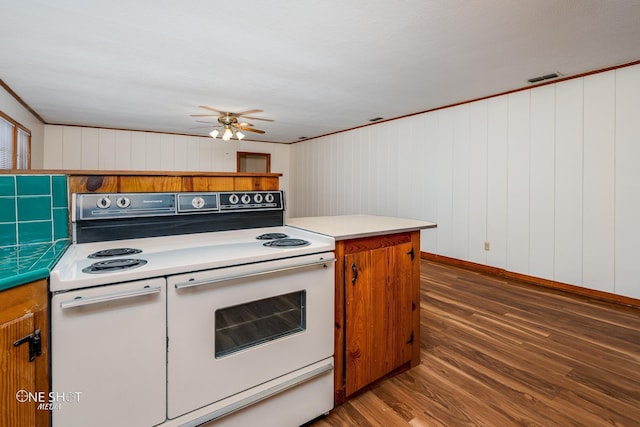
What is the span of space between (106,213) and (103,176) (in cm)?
Answer: 17

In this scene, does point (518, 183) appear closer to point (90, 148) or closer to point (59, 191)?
point (59, 191)

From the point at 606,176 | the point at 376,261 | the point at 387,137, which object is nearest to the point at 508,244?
the point at 606,176

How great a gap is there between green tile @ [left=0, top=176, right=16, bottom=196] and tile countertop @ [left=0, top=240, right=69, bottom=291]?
0.70 ft

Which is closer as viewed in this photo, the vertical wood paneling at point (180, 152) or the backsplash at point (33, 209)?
the backsplash at point (33, 209)

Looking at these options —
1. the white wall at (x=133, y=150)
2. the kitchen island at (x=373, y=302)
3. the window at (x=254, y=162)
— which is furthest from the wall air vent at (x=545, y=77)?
the window at (x=254, y=162)

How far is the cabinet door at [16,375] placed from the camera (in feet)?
2.66

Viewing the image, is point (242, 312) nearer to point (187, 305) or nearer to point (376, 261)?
point (187, 305)

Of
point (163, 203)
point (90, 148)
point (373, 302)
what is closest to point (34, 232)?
point (163, 203)

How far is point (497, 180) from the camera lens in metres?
3.95

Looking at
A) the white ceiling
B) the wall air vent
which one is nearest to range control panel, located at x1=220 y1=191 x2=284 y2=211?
the white ceiling

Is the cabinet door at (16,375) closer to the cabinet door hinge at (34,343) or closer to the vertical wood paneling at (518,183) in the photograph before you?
the cabinet door hinge at (34,343)

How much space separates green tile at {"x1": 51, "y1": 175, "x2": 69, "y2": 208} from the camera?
1331 millimetres

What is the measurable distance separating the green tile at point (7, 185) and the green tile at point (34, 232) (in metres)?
0.13

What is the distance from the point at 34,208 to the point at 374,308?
159cm
